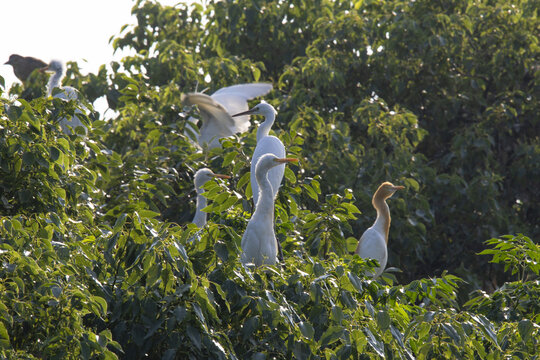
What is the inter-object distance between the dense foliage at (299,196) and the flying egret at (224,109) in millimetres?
178

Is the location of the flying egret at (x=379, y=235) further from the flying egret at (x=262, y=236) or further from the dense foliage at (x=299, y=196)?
the flying egret at (x=262, y=236)

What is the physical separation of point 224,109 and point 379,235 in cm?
162

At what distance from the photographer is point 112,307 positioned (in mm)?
2830

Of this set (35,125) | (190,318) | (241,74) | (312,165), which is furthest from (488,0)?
(190,318)

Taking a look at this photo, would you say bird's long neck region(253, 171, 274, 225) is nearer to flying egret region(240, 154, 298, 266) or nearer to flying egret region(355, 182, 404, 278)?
flying egret region(240, 154, 298, 266)

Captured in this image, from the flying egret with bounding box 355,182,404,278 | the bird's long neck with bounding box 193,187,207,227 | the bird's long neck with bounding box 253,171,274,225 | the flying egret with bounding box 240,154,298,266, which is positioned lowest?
the flying egret with bounding box 355,182,404,278

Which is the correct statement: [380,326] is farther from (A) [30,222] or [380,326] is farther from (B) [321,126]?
(B) [321,126]

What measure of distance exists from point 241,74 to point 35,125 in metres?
4.21

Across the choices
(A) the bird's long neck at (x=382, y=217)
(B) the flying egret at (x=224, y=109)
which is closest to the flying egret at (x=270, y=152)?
(A) the bird's long neck at (x=382, y=217)

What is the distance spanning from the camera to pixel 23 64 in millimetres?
8312

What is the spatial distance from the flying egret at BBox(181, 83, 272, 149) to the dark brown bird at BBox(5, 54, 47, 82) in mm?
2248

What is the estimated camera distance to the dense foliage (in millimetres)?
2654

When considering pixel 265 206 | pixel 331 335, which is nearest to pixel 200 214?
pixel 265 206

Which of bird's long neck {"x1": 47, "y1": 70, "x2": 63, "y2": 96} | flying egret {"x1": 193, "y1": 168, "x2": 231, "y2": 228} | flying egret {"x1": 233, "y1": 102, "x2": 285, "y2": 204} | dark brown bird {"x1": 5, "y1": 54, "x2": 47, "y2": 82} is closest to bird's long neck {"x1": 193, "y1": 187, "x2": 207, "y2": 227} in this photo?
flying egret {"x1": 193, "y1": 168, "x2": 231, "y2": 228}
